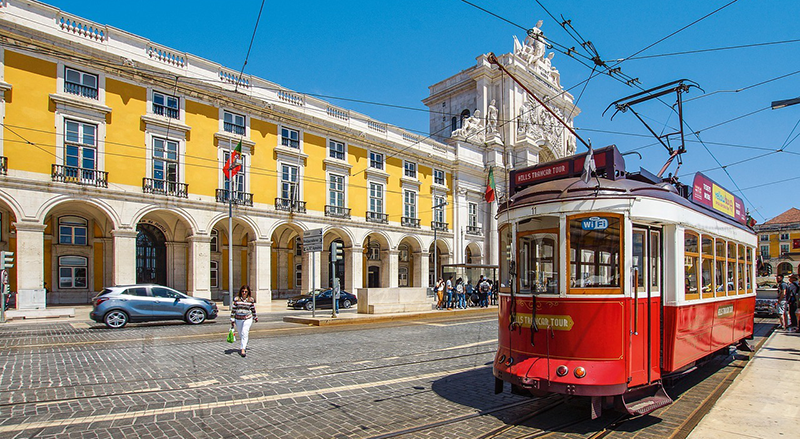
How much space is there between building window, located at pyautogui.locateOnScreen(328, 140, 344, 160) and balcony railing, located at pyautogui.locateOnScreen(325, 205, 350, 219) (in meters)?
3.38

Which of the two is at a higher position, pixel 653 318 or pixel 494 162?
pixel 494 162

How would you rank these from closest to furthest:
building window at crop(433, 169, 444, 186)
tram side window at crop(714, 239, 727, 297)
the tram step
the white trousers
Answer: the tram step → tram side window at crop(714, 239, 727, 297) → the white trousers → building window at crop(433, 169, 444, 186)

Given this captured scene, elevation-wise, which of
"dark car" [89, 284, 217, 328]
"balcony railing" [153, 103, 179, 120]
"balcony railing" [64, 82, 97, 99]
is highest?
"balcony railing" [64, 82, 97, 99]

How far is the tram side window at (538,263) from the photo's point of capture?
19.4ft

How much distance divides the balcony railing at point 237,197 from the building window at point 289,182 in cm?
236

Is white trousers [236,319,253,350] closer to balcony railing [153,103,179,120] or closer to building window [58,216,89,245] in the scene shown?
balcony railing [153,103,179,120]

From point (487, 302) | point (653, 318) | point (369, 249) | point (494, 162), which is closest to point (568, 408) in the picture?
point (653, 318)

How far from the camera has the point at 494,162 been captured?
4384 centimetres

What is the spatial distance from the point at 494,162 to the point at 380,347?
112 ft

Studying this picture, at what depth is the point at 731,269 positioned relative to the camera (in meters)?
8.64

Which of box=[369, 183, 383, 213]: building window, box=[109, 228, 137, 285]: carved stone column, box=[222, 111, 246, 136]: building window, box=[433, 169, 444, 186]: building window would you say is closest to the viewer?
box=[109, 228, 137, 285]: carved stone column

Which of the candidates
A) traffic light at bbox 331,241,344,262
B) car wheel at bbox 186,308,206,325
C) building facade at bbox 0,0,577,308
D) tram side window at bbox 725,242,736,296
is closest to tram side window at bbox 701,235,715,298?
tram side window at bbox 725,242,736,296

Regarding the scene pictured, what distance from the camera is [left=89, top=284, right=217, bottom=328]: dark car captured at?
52.9 ft

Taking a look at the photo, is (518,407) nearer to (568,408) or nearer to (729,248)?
(568,408)
